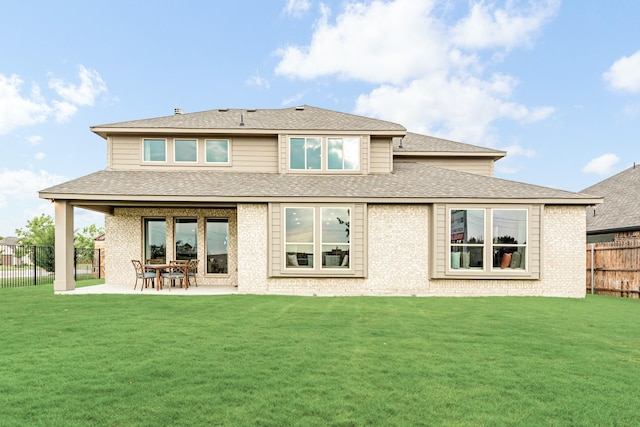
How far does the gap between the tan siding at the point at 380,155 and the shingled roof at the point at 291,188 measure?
1.51ft

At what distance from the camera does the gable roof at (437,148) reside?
613 inches

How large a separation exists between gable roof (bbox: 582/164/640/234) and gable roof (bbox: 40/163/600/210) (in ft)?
19.2

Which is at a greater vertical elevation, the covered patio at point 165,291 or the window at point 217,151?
the window at point 217,151

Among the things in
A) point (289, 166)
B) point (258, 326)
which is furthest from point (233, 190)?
point (258, 326)

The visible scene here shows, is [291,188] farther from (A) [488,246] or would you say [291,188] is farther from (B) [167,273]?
(A) [488,246]

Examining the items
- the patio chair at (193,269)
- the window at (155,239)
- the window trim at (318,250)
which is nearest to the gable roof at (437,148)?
the window trim at (318,250)

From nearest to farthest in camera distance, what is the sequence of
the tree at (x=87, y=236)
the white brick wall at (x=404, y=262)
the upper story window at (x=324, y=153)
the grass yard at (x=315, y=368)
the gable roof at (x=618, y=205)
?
the grass yard at (x=315, y=368) → the white brick wall at (x=404, y=262) → the upper story window at (x=324, y=153) → the gable roof at (x=618, y=205) → the tree at (x=87, y=236)

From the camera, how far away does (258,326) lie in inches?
266

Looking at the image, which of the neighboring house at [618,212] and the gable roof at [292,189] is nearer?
the gable roof at [292,189]

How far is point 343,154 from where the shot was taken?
13.3 metres

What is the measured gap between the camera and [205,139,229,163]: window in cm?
1352

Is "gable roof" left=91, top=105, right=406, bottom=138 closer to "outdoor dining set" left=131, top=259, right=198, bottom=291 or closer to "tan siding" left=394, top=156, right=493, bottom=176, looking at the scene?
"tan siding" left=394, top=156, right=493, bottom=176

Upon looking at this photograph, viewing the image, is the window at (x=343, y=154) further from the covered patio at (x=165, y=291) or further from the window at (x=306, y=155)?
the covered patio at (x=165, y=291)

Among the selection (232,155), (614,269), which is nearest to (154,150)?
(232,155)
